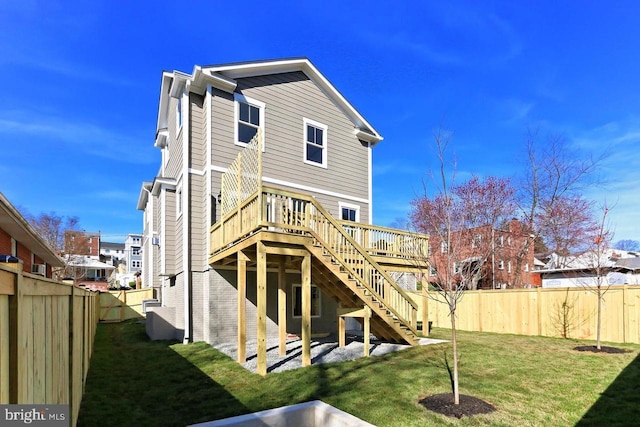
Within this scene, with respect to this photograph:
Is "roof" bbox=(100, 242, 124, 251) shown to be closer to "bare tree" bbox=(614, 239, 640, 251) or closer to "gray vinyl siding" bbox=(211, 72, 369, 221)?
"gray vinyl siding" bbox=(211, 72, 369, 221)

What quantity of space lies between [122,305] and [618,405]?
67.6 feet

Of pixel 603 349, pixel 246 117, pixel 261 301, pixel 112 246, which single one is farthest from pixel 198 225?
pixel 112 246

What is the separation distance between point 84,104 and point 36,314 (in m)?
16.8

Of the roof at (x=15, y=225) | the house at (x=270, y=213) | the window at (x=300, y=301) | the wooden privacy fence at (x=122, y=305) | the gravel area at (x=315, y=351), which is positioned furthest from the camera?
the wooden privacy fence at (x=122, y=305)

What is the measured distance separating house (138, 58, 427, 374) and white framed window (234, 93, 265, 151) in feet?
0.11

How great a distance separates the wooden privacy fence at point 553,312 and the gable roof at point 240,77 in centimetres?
715

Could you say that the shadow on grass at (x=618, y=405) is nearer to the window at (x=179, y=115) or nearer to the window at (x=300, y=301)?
the window at (x=300, y=301)

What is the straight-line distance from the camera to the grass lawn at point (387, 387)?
5176mm

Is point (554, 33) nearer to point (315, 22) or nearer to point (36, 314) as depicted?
point (315, 22)

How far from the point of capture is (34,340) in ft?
8.61

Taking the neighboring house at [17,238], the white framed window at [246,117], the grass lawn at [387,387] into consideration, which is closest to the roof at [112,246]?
the neighboring house at [17,238]

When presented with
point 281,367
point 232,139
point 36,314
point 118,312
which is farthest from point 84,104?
point 36,314

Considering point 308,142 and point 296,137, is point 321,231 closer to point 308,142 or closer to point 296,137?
point 296,137

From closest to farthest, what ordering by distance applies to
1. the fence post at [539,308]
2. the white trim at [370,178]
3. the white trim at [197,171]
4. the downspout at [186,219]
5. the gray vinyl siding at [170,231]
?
the downspout at [186,219]
the white trim at [197,171]
the fence post at [539,308]
the gray vinyl siding at [170,231]
the white trim at [370,178]
